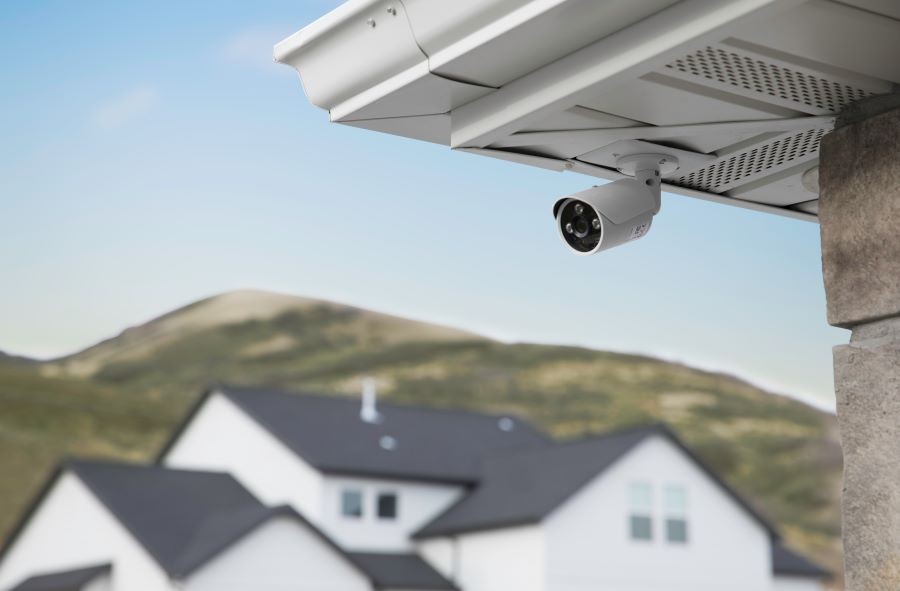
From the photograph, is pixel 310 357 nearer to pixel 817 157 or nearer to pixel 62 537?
pixel 62 537

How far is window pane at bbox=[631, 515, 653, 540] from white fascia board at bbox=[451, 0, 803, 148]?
2430 centimetres

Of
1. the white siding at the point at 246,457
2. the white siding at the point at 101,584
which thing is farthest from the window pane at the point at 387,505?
the white siding at the point at 101,584

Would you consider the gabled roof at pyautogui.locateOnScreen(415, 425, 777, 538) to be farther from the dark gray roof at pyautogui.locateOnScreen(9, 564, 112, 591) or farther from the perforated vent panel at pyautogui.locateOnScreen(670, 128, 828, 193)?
the perforated vent panel at pyautogui.locateOnScreen(670, 128, 828, 193)

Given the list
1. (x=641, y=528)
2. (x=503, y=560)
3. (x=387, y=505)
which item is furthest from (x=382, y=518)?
(x=641, y=528)

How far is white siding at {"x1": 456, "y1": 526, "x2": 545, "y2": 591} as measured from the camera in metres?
25.2

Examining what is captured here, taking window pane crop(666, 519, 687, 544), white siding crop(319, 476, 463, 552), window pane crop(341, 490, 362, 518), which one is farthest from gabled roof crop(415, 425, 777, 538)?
window pane crop(341, 490, 362, 518)

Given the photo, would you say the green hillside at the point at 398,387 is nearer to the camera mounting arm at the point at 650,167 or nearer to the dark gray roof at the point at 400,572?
Answer: the dark gray roof at the point at 400,572

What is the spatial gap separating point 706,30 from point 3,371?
3017 inches

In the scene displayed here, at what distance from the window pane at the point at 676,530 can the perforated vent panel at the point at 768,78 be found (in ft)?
81.4

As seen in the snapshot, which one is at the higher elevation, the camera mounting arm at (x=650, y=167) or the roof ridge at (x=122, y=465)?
the roof ridge at (x=122, y=465)

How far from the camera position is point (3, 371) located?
74.2 m

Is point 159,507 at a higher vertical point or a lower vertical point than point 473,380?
lower

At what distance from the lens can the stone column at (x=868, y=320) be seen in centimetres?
244

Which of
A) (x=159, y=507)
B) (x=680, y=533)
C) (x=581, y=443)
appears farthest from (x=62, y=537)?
(x=680, y=533)
